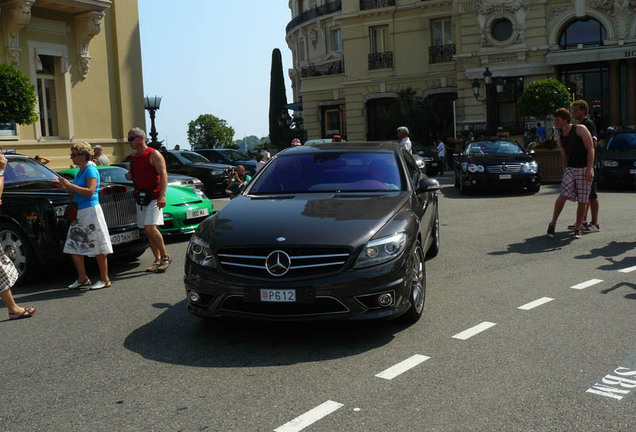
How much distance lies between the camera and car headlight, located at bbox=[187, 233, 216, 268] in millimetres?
5301

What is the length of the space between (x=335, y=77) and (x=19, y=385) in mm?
44932

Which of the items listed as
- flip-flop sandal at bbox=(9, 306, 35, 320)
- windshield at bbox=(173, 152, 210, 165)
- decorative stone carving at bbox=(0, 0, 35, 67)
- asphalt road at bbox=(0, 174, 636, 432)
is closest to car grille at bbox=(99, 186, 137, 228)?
asphalt road at bbox=(0, 174, 636, 432)

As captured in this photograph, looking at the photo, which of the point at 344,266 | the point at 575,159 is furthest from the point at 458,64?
the point at 344,266

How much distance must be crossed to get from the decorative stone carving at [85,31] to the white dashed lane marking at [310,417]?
22232mm

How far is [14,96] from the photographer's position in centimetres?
1845

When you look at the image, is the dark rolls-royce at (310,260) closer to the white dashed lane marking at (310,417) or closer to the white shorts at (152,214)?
the white dashed lane marking at (310,417)

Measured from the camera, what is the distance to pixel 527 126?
3388 centimetres

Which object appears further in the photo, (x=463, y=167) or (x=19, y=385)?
(x=463, y=167)

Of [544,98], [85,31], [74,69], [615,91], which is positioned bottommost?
[544,98]

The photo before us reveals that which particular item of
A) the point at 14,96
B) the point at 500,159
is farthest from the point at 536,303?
the point at 14,96

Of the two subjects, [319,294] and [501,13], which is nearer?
[319,294]

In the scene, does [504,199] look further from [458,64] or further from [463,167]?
[458,64]

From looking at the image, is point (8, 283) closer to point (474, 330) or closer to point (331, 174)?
point (331, 174)

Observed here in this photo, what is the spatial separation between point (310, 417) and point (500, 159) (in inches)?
575
